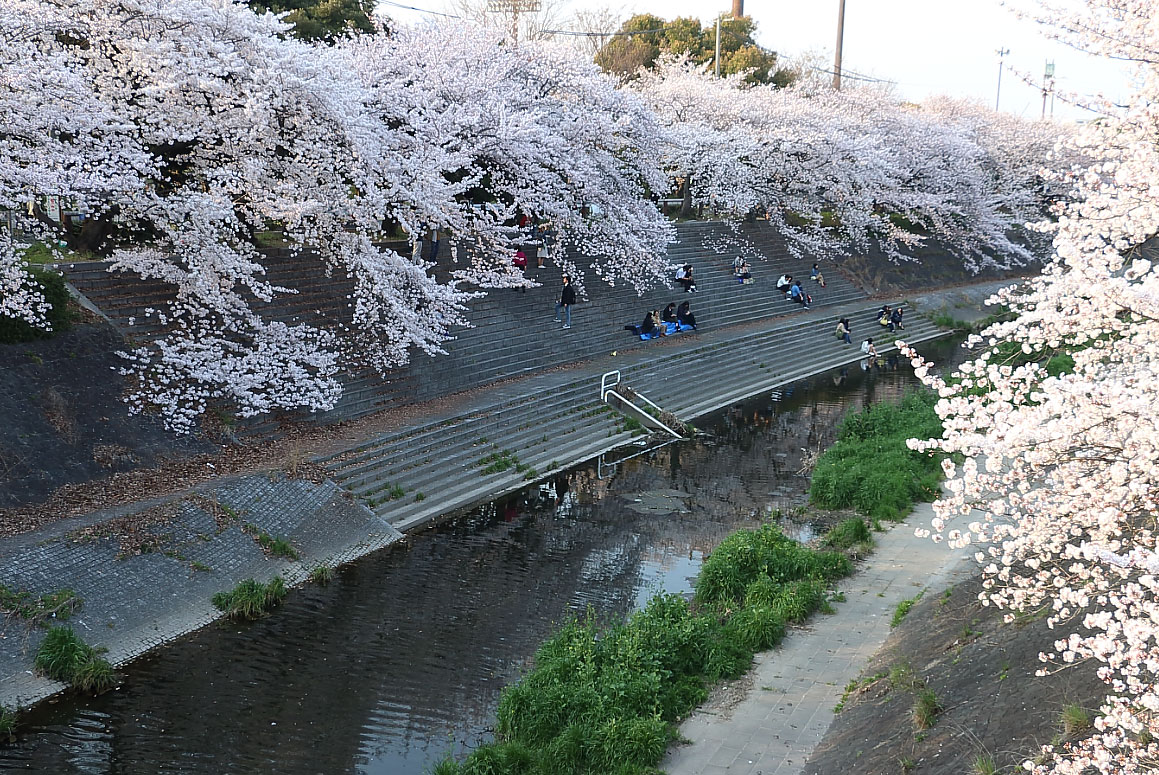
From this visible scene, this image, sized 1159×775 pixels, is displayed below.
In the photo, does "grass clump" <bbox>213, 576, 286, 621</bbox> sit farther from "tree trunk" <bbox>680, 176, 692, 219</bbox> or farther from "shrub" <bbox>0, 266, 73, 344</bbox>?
"tree trunk" <bbox>680, 176, 692, 219</bbox>

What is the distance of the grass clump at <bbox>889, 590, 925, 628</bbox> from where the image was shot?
12.6 metres

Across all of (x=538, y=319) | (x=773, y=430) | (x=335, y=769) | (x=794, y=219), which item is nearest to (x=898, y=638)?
(x=335, y=769)

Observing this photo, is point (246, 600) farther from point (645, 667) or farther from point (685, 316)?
point (685, 316)

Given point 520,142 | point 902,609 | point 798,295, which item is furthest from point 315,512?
point 798,295

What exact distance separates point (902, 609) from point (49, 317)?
46.3ft

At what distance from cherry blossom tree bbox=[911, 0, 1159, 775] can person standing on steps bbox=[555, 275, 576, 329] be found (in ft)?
66.3

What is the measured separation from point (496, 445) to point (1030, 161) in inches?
1783

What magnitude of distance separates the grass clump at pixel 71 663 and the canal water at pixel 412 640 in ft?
0.68

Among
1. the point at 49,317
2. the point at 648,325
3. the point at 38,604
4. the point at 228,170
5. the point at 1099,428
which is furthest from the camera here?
the point at 648,325

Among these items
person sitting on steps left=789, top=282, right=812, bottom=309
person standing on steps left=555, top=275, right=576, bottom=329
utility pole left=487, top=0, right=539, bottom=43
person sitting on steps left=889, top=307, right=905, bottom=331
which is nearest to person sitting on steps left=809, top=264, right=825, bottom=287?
person sitting on steps left=789, top=282, right=812, bottom=309

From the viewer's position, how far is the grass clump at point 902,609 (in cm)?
1257

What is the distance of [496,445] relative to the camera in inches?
802

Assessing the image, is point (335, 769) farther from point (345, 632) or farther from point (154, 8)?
point (154, 8)

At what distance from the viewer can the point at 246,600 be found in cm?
1344
